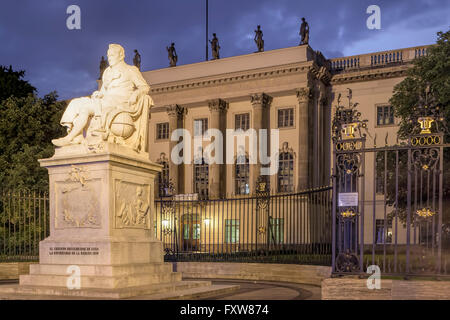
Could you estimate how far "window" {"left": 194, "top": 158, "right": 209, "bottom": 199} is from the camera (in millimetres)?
47188

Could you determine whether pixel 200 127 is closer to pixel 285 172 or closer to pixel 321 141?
pixel 285 172

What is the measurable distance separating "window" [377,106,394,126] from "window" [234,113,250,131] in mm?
10112

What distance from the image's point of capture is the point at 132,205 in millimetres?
11555

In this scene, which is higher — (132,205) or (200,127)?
(200,127)

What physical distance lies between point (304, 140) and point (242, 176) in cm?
617

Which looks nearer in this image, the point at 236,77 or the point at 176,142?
the point at 236,77

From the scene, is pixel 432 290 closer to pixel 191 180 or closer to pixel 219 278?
pixel 219 278

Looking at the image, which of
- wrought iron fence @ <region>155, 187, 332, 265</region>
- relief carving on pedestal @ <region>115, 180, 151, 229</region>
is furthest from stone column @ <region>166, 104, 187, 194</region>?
relief carving on pedestal @ <region>115, 180, 151, 229</region>

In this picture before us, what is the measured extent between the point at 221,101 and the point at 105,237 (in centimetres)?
3625

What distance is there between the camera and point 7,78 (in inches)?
1323

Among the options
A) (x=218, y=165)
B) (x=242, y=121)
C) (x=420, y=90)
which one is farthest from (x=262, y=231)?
(x=242, y=121)

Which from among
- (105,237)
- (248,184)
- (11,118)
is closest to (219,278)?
(105,237)

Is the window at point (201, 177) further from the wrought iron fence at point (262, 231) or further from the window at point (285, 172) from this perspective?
the wrought iron fence at point (262, 231)
